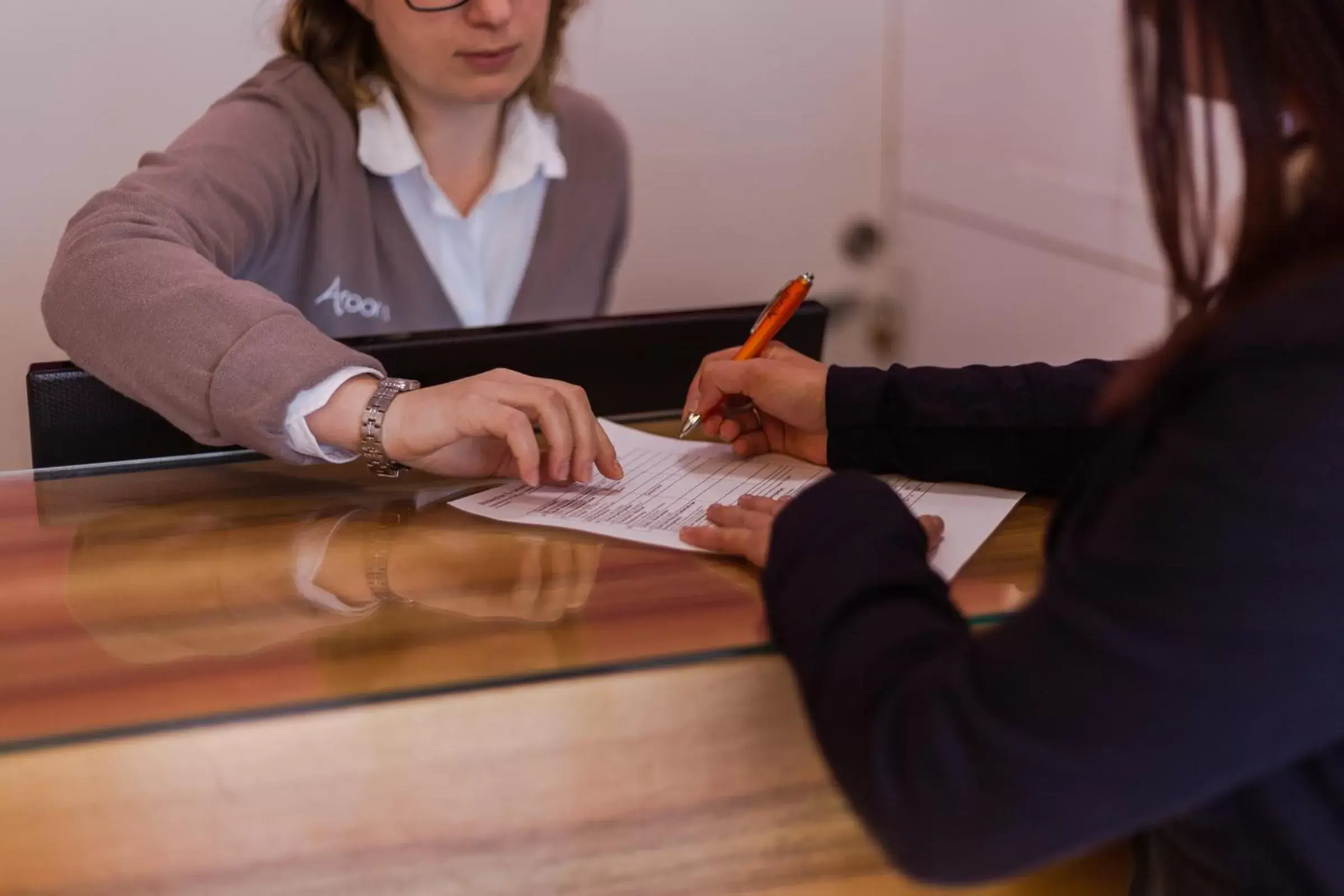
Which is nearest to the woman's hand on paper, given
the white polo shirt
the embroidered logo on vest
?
the white polo shirt

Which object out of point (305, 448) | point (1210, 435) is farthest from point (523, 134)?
point (1210, 435)

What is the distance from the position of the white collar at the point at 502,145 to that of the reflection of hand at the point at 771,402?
583 mm

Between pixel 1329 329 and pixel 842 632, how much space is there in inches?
8.0

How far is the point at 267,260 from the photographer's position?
1342 millimetres

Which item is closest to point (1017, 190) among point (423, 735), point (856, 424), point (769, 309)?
point (769, 309)

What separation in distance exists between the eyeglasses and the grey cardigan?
0.50ft

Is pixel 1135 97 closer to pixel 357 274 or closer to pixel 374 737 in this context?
pixel 374 737

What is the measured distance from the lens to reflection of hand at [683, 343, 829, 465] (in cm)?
87

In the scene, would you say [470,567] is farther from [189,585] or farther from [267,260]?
[267,260]

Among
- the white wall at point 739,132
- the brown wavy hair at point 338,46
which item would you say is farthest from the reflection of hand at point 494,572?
the white wall at point 739,132

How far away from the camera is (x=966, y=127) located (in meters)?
2.07

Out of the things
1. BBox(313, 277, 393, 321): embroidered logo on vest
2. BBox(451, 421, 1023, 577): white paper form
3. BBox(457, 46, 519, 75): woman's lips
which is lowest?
BBox(313, 277, 393, 321): embroidered logo on vest

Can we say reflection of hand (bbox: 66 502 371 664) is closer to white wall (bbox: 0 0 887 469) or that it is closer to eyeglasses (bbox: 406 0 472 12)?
eyeglasses (bbox: 406 0 472 12)

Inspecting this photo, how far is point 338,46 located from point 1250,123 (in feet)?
3.67
